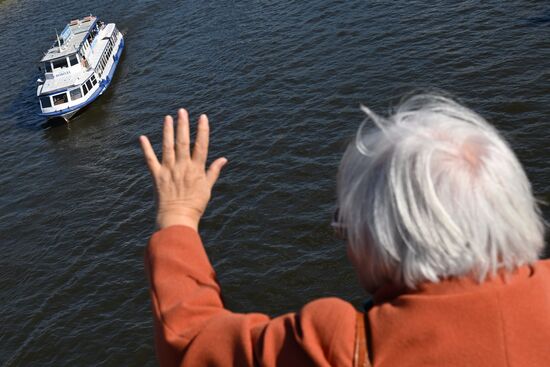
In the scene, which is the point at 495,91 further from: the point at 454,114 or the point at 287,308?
the point at 454,114

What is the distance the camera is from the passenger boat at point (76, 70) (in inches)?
870

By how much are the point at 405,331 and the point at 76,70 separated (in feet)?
77.5

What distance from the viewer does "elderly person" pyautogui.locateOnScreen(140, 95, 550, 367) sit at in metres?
1.61

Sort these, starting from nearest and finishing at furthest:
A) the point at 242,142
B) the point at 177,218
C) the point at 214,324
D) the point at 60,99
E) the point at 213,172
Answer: the point at 214,324 → the point at 177,218 → the point at 213,172 → the point at 242,142 → the point at 60,99

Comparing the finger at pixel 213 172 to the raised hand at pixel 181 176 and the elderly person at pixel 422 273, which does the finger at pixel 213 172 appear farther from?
the elderly person at pixel 422 273

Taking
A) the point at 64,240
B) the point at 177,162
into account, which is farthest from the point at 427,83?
the point at 177,162

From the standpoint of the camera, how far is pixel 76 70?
77.5 ft

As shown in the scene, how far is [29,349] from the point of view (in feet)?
40.4

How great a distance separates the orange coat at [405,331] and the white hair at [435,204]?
0.20ft

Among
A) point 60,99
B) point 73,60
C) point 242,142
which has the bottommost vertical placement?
point 242,142

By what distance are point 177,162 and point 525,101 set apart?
46.0 ft

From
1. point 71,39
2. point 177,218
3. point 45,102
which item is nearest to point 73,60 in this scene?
point 45,102

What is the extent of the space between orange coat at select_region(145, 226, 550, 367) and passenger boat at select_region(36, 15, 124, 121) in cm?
2127

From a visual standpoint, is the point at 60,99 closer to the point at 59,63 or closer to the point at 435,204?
the point at 59,63
